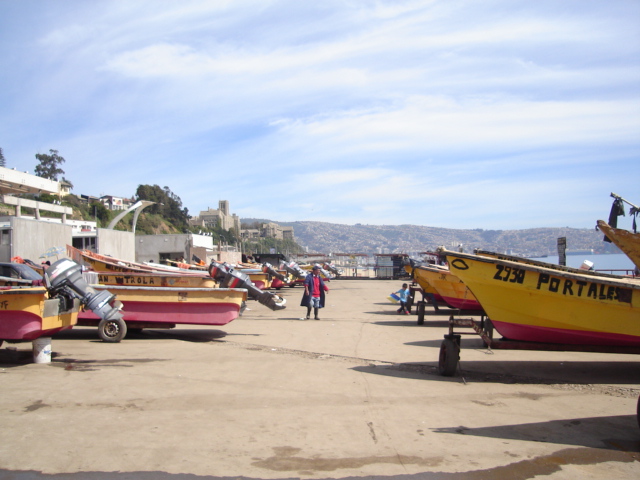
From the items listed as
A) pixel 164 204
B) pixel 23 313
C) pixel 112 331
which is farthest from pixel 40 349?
pixel 164 204

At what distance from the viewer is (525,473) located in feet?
16.5

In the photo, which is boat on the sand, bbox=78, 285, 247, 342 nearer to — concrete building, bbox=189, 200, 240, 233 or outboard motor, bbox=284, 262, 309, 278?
outboard motor, bbox=284, 262, 309, 278

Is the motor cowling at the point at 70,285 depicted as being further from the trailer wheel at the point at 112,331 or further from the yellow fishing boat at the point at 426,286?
the yellow fishing boat at the point at 426,286

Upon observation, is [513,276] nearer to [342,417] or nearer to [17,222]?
[342,417]

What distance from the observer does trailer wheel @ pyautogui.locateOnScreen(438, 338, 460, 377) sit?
29.4ft

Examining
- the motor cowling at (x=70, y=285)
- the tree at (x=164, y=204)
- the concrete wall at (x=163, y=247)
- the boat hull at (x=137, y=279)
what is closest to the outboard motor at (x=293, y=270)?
the concrete wall at (x=163, y=247)

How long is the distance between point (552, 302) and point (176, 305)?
26.8 ft

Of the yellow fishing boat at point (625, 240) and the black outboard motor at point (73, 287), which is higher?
the yellow fishing boat at point (625, 240)

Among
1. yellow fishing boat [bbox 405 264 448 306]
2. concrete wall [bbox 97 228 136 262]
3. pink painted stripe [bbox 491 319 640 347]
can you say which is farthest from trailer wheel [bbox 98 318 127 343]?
concrete wall [bbox 97 228 136 262]

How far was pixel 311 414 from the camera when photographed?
6.66 m

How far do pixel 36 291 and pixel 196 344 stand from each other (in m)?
4.01

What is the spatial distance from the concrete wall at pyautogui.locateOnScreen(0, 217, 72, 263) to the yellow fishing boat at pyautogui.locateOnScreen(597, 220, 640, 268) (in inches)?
686

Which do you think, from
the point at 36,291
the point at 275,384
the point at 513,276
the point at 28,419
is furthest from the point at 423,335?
the point at 28,419

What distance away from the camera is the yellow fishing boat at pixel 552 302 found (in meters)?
8.48
